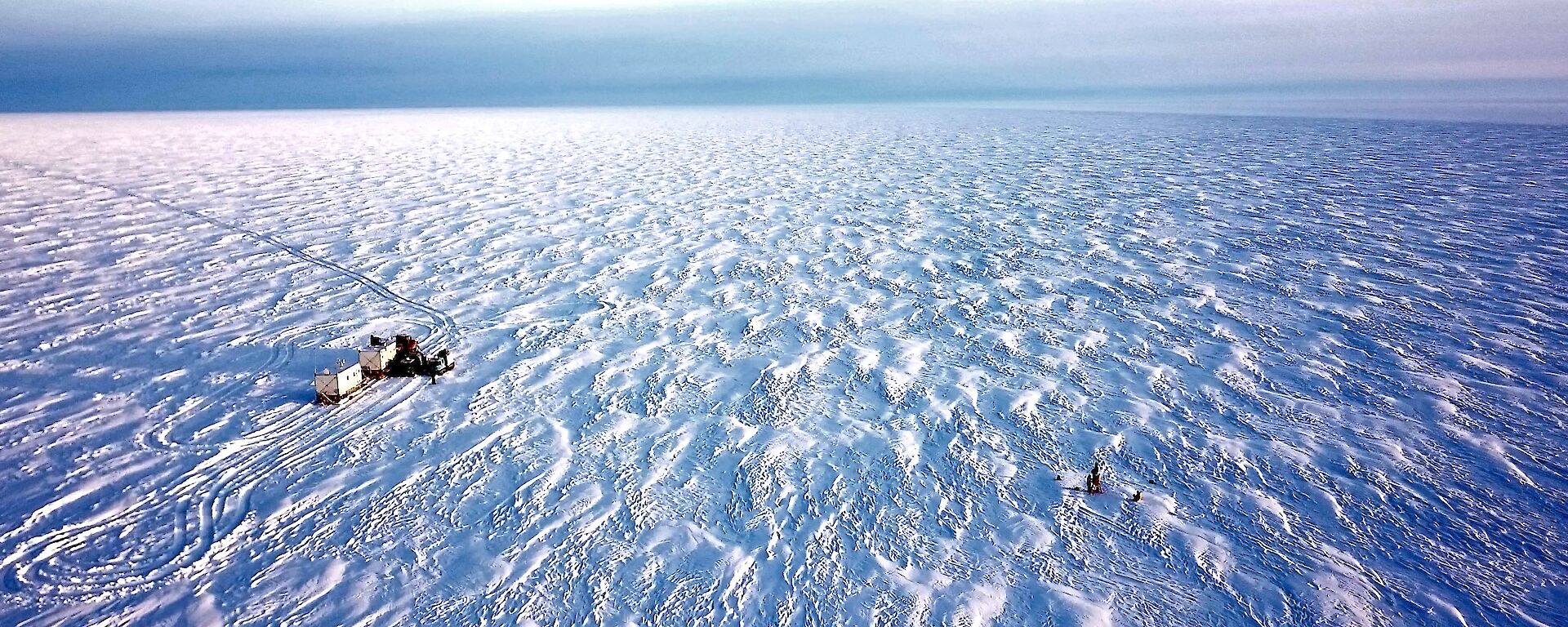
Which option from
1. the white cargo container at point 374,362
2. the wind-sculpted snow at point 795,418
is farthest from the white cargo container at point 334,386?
the white cargo container at point 374,362

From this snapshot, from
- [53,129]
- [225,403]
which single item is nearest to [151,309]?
[225,403]

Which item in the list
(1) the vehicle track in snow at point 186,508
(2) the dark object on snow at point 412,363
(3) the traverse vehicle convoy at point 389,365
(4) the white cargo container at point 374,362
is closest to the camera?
(1) the vehicle track in snow at point 186,508

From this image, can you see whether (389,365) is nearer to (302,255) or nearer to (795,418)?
(795,418)

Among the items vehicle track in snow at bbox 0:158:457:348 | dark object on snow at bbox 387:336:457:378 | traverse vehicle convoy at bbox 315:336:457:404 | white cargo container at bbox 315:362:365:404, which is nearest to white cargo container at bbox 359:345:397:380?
traverse vehicle convoy at bbox 315:336:457:404

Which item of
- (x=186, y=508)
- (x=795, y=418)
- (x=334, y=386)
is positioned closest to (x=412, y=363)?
(x=334, y=386)

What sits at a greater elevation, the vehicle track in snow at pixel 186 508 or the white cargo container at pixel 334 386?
the white cargo container at pixel 334 386

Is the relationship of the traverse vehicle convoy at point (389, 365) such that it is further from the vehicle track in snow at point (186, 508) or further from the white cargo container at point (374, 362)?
the vehicle track in snow at point (186, 508)

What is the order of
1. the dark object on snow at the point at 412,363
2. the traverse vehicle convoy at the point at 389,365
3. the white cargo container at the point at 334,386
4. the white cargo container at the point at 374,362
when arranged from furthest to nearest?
the dark object on snow at the point at 412,363
the white cargo container at the point at 374,362
the traverse vehicle convoy at the point at 389,365
the white cargo container at the point at 334,386

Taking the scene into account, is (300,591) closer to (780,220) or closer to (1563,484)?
(1563,484)
